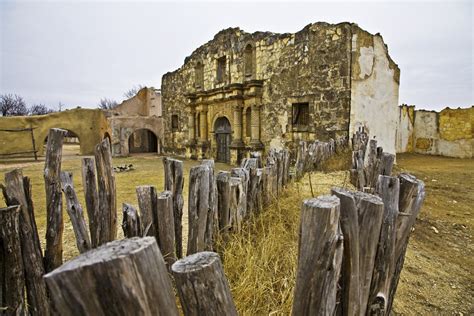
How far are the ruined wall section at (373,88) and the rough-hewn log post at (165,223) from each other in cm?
764

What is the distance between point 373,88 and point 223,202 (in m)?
8.30

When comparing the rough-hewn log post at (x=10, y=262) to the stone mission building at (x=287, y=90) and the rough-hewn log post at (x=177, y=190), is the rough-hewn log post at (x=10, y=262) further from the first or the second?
the stone mission building at (x=287, y=90)

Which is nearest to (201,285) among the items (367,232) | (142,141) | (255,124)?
(367,232)

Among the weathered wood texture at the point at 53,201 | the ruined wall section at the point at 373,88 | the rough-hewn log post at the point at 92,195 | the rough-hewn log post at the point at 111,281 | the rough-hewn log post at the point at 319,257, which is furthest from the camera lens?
the ruined wall section at the point at 373,88

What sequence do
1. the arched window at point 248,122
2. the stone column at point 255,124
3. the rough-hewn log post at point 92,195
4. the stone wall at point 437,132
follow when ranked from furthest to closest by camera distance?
the stone wall at point 437,132, the arched window at point 248,122, the stone column at point 255,124, the rough-hewn log post at point 92,195

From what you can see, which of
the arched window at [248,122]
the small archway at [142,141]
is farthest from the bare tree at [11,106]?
the arched window at [248,122]

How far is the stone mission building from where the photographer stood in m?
8.45

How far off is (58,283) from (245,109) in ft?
37.1

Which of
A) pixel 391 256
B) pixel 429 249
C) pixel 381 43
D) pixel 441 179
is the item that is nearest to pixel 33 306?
pixel 391 256

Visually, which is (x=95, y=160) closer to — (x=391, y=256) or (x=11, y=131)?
(x=391, y=256)

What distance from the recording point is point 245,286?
1896 millimetres

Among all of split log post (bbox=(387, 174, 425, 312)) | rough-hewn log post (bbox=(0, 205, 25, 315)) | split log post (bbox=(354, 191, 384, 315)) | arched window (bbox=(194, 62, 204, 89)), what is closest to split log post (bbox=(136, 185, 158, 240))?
rough-hewn log post (bbox=(0, 205, 25, 315))

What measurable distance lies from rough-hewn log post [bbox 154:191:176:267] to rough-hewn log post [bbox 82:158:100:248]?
0.47 m

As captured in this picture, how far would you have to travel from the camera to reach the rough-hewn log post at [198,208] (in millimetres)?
2027
